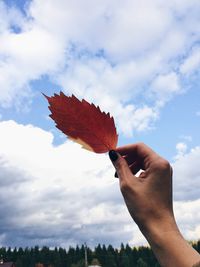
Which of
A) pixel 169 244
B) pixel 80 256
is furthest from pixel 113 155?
pixel 80 256

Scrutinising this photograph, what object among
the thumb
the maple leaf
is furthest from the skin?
the maple leaf

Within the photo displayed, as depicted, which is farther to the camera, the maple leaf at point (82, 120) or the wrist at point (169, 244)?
the maple leaf at point (82, 120)

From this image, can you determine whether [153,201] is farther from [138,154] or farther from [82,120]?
[82,120]

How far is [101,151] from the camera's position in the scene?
267cm

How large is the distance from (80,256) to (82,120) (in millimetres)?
160385

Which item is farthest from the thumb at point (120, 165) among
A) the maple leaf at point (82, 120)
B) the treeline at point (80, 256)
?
the treeline at point (80, 256)

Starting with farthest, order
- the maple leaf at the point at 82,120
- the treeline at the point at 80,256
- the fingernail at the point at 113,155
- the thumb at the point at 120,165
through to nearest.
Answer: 1. the treeline at the point at 80,256
2. the maple leaf at the point at 82,120
3. the fingernail at the point at 113,155
4. the thumb at the point at 120,165

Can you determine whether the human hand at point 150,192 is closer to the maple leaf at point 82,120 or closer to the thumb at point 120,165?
the thumb at point 120,165

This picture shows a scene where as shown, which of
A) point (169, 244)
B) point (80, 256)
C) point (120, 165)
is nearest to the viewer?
point (169, 244)

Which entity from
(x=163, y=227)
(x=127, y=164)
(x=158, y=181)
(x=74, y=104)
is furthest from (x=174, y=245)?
(x=74, y=104)

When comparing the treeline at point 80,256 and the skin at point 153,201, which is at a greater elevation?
the treeline at point 80,256

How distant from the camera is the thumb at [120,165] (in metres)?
2.25

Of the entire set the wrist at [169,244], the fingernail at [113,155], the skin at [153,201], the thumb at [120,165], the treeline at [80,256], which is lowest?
the wrist at [169,244]

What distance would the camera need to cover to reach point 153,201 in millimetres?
2172
